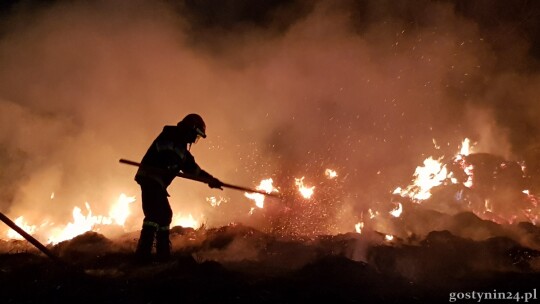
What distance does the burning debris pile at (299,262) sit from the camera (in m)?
3.55

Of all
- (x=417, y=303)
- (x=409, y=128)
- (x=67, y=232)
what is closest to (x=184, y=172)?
(x=417, y=303)

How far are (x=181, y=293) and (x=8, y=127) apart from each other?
1238cm

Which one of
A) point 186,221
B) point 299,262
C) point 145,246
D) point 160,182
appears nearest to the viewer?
point 145,246

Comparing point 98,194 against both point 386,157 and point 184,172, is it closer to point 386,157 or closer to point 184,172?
point 184,172

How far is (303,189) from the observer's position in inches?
481

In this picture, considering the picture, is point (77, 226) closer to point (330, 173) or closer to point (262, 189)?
point (262, 189)

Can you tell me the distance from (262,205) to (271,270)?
6.38 metres

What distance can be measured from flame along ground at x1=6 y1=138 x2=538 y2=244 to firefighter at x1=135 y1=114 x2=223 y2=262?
5.52m

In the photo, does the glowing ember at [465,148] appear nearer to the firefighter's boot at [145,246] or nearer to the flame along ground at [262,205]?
the flame along ground at [262,205]

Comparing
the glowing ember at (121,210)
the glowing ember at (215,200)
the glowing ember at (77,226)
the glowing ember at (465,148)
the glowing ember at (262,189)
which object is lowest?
the glowing ember at (77,226)

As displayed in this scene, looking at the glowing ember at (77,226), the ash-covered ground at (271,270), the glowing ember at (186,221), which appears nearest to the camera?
the ash-covered ground at (271,270)

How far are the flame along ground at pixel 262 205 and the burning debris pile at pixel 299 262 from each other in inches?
4.9

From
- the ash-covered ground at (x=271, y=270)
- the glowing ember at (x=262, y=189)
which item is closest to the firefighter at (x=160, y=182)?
the ash-covered ground at (x=271, y=270)

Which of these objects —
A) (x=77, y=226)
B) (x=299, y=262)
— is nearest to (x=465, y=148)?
(x=299, y=262)
